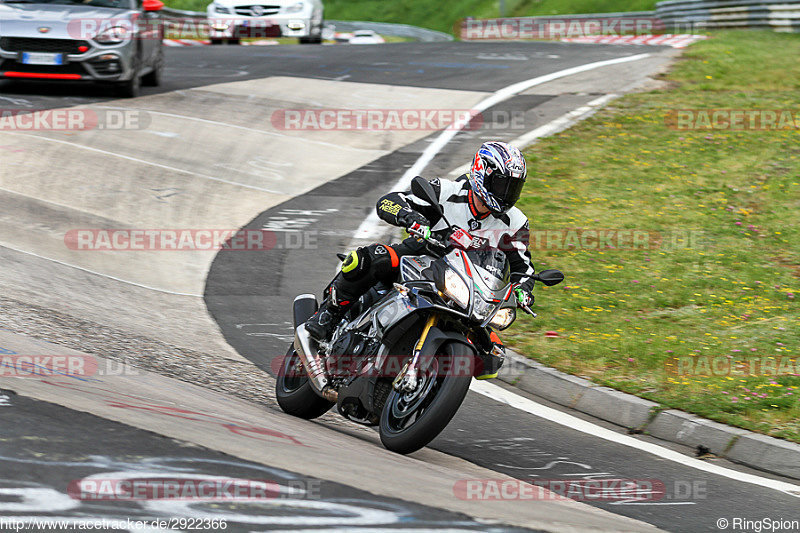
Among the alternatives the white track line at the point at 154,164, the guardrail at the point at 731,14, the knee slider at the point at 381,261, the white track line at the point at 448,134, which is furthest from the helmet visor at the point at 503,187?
the guardrail at the point at 731,14

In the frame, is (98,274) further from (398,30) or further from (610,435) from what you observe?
(398,30)

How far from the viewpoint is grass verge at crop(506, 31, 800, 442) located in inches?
310

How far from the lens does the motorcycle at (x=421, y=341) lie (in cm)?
543

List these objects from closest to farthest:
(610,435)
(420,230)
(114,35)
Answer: (420,230) → (610,435) → (114,35)

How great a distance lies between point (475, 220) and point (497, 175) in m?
0.32

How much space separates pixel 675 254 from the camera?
1115 centimetres

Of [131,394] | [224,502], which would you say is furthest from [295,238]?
[224,502]

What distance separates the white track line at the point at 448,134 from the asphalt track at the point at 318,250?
178 millimetres

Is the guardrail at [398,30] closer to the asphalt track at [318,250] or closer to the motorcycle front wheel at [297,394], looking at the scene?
the asphalt track at [318,250]

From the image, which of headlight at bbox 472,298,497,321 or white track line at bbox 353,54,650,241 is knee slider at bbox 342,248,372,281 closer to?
headlight at bbox 472,298,497,321

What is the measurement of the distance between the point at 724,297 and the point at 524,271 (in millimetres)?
4390

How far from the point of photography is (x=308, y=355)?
6305 mm

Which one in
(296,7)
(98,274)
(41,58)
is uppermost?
(296,7)

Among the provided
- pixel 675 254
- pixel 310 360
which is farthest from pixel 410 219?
pixel 675 254
